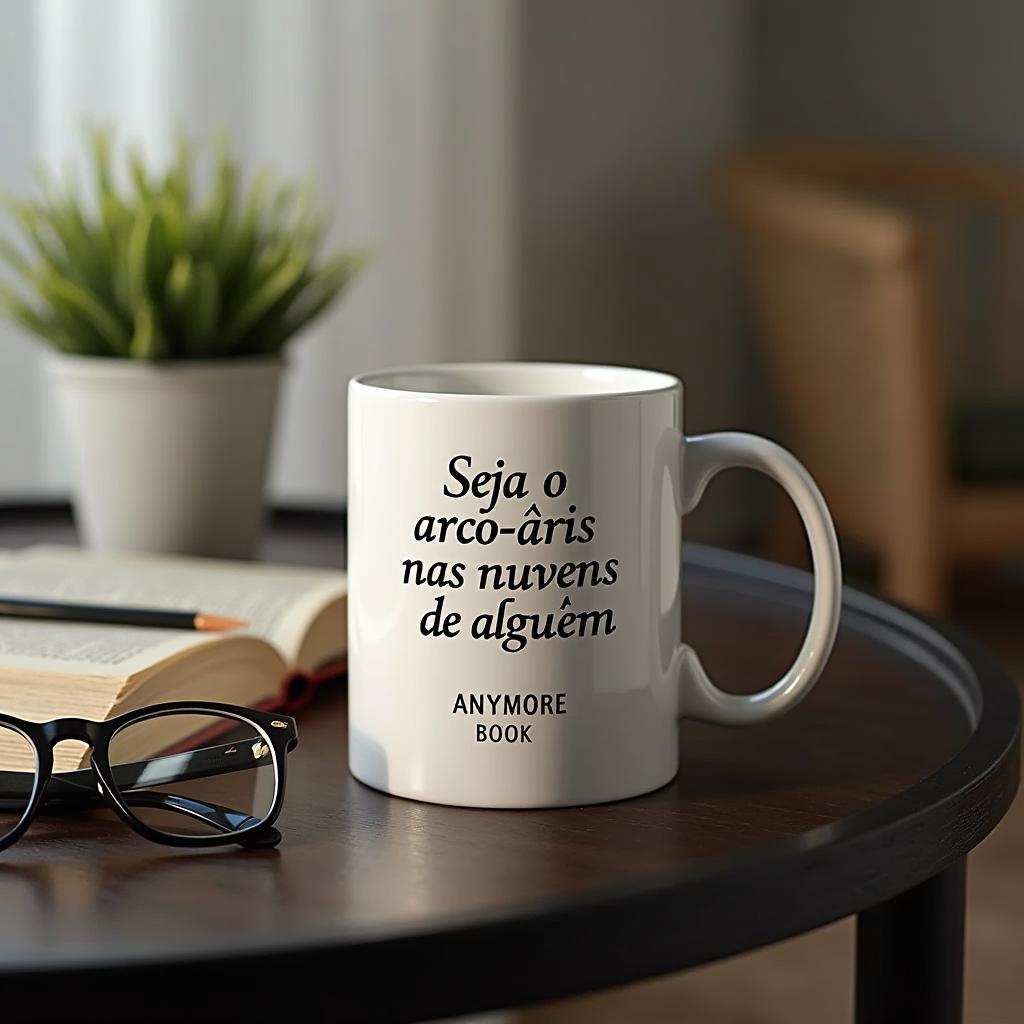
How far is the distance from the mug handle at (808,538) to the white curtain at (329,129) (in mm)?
854

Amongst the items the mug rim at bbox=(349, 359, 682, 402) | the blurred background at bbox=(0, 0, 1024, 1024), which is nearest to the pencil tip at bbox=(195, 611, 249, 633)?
the mug rim at bbox=(349, 359, 682, 402)

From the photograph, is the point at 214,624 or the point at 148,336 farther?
the point at 148,336

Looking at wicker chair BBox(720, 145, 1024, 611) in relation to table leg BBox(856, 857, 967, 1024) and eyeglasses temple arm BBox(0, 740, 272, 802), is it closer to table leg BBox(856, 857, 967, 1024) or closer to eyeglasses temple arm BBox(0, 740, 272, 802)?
table leg BBox(856, 857, 967, 1024)

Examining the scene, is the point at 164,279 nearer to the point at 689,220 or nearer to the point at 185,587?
the point at 185,587

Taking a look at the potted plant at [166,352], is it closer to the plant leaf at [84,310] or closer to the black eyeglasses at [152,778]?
the plant leaf at [84,310]

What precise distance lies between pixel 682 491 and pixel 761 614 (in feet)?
0.93

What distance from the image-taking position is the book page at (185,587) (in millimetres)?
615

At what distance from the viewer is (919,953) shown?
0.52 meters

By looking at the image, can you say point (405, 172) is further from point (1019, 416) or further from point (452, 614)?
point (452, 614)

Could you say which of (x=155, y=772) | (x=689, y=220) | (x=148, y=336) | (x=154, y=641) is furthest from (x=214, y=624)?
(x=689, y=220)

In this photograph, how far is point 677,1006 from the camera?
126 cm

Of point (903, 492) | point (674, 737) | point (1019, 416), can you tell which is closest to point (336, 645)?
point (674, 737)

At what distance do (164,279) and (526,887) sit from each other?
0.52 metres

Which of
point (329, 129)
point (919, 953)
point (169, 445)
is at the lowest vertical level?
point (919, 953)
